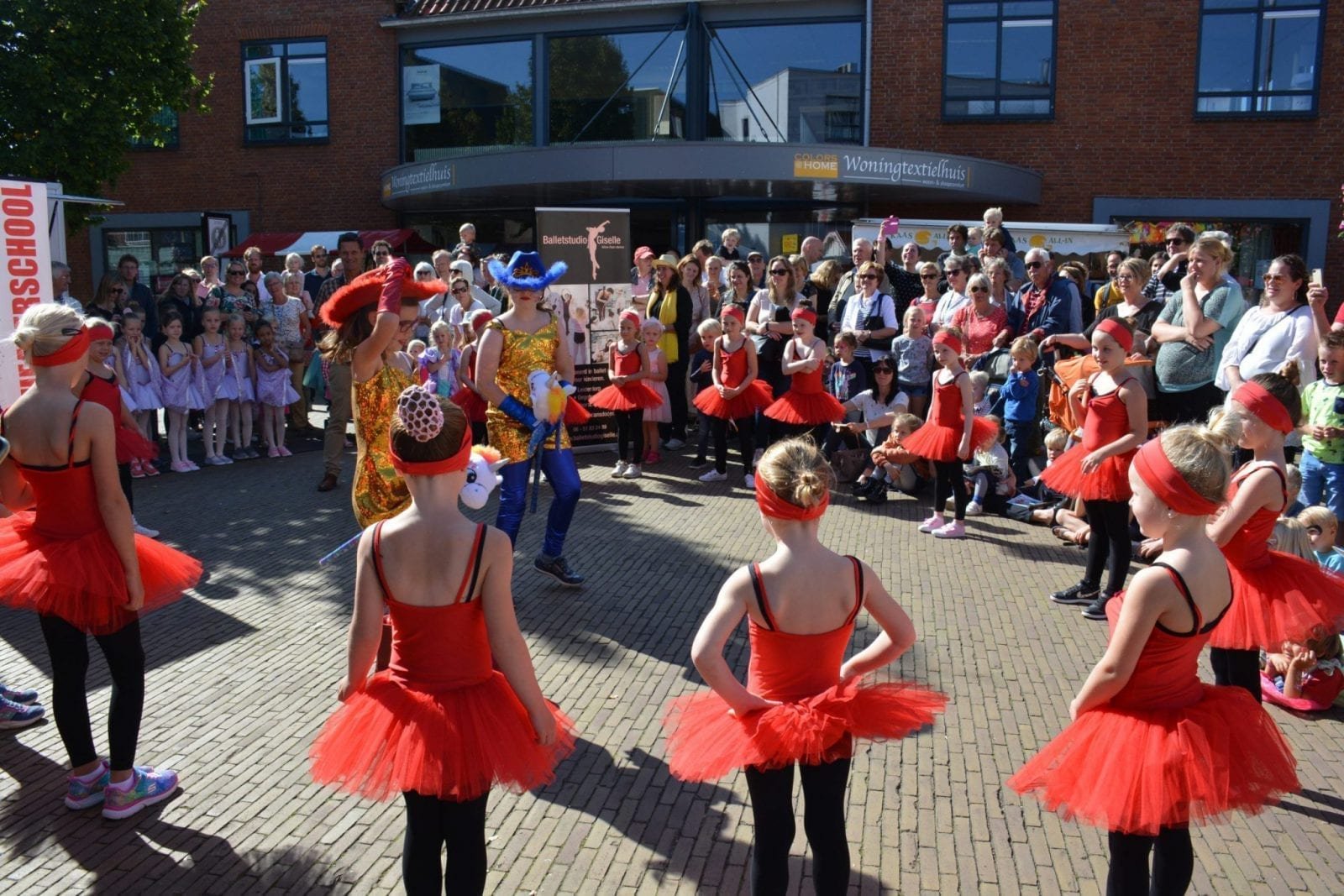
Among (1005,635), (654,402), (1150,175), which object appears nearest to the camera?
(1005,635)

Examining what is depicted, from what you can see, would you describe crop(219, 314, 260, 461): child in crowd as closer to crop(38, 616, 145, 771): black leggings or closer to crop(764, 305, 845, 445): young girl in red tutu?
crop(764, 305, 845, 445): young girl in red tutu

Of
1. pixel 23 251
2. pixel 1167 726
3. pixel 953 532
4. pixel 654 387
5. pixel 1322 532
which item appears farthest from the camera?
pixel 654 387

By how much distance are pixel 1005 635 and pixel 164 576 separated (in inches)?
187

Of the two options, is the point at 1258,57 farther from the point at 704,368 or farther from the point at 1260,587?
the point at 1260,587

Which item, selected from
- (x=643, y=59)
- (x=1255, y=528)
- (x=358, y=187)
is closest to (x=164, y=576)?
(x=1255, y=528)

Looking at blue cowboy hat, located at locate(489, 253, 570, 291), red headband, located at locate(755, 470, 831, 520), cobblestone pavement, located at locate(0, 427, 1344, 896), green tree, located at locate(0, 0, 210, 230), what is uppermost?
green tree, located at locate(0, 0, 210, 230)

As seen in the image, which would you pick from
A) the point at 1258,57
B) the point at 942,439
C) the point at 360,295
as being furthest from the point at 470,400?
the point at 1258,57

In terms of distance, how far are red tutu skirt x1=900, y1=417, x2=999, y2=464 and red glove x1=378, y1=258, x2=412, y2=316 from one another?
17.0 feet

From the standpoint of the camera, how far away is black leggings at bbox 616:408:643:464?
11.7 m

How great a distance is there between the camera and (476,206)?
23.3 m

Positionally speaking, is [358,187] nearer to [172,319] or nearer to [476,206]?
[476,206]

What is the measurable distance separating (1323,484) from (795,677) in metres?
5.58

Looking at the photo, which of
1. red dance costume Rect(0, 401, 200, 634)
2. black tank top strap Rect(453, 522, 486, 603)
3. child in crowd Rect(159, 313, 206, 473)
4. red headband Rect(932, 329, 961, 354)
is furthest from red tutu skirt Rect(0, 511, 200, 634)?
child in crowd Rect(159, 313, 206, 473)

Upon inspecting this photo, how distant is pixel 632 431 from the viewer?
38.9 feet
